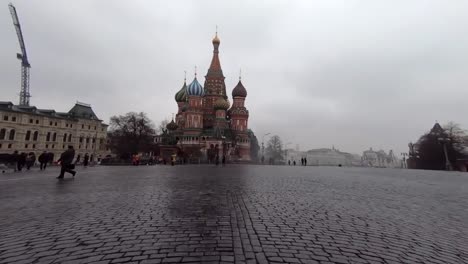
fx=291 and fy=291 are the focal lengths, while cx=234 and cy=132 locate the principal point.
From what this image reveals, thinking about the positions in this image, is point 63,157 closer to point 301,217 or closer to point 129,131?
point 301,217

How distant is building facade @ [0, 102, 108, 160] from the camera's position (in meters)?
58.7

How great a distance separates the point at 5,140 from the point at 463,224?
7205 cm

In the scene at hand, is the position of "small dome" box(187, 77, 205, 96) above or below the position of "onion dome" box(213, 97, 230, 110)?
above

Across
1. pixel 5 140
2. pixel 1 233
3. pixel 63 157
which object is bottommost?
pixel 1 233

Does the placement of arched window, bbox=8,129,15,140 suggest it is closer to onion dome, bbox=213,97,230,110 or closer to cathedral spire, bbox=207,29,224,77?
onion dome, bbox=213,97,230,110

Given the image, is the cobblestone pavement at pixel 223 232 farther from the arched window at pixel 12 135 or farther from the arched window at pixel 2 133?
the arched window at pixel 12 135

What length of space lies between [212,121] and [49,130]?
3789 cm

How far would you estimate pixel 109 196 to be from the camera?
8961mm

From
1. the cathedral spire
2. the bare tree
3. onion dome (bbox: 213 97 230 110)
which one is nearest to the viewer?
the bare tree

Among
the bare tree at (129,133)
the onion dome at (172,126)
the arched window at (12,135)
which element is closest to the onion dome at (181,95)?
the onion dome at (172,126)

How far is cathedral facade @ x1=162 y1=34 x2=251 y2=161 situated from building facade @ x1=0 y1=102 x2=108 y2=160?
21.9 meters

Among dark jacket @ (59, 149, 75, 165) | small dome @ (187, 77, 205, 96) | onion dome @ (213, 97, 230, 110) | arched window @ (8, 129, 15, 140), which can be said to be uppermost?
small dome @ (187, 77, 205, 96)

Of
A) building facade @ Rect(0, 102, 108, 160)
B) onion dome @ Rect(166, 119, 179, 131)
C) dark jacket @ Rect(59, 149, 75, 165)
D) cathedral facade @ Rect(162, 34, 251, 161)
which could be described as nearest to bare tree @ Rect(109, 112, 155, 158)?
cathedral facade @ Rect(162, 34, 251, 161)

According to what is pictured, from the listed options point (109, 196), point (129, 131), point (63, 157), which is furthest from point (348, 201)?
point (129, 131)
